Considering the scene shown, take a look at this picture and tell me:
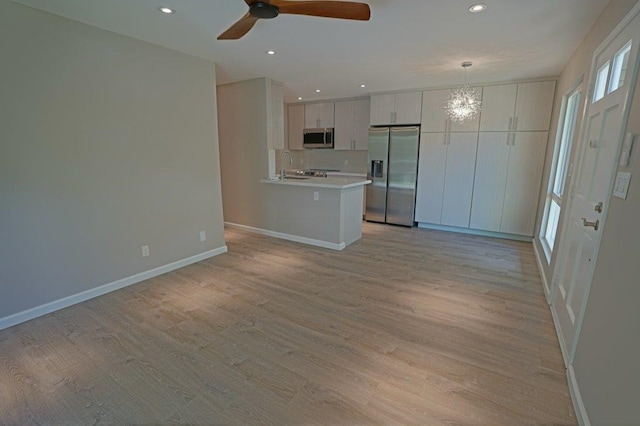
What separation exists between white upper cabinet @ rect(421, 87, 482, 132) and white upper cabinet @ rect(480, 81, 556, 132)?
23 cm

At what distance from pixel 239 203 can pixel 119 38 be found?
2892 millimetres

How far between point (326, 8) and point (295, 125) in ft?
17.3

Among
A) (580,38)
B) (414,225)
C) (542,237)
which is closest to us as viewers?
(580,38)

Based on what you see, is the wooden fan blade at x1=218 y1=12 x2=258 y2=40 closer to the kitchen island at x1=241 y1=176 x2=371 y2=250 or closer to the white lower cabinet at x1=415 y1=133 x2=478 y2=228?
the kitchen island at x1=241 y1=176 x2=371 y2=250

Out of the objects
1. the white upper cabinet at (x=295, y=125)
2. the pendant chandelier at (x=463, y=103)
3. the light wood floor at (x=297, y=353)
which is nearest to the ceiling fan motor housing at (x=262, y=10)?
the light wood floor at (x=297, y=353)

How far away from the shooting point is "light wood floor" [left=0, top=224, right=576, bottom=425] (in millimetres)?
1680

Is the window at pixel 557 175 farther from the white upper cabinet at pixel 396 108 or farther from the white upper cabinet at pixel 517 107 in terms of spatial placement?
the white upper cabinet at pixel 396 108

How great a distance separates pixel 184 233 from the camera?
3742 mm

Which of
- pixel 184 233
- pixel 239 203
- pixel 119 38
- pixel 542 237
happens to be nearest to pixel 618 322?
pixel 542 237

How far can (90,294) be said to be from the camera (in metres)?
2.91

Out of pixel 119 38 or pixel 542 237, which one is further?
pixel 542 237

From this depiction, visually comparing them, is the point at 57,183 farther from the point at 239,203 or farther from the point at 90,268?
the point at 239,203

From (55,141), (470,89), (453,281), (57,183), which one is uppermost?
(470,89)

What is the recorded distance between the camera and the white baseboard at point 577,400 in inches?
60.4
